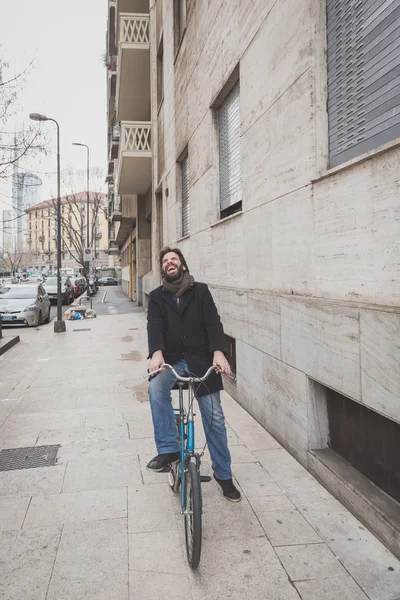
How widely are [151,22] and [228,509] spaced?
1543 cm

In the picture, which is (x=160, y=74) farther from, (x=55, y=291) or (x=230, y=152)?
(x=55, y=291)

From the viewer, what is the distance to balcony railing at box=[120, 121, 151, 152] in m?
15.5

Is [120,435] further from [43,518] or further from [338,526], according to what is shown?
[338,526]

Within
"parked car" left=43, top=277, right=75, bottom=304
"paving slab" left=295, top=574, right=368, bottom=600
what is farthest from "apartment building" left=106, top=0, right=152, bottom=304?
"paving slab" left=295, top=574, right=368, bottom=600

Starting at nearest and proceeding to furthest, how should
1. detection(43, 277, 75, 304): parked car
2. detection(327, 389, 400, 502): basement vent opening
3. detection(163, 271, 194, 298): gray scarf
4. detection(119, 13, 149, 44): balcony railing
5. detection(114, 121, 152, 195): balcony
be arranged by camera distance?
detection(327, 389, 400, 502): basement vent opening
detection(163, 271, 194, 298): gray scarf
detection(114, 121, 152, 195): balcony
detection(119, 13, 149, 44): balcony railing
detection(43, 277, 75, 304): parked car

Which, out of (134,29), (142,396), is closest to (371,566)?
(142,396)

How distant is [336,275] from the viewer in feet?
12.4

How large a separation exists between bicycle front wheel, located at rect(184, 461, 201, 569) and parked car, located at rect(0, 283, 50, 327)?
46.6 feet

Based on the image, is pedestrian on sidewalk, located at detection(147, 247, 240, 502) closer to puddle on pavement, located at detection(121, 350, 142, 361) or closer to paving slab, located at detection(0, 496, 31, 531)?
paving slab, located at detection(0, 496, 31, 531)

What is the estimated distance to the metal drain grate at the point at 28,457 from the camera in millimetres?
4496

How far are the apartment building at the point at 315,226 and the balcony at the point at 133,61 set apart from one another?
29.0 feet

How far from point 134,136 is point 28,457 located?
12861 mm

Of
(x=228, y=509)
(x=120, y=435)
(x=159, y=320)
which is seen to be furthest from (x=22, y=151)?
(x=228, y=509)

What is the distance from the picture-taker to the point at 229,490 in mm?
3691
